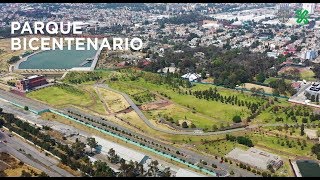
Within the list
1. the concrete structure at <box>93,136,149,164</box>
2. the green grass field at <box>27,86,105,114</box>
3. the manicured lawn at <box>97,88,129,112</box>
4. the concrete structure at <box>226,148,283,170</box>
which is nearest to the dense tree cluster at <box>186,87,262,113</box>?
the manicured lawn at <box>97,88,129,112</box>

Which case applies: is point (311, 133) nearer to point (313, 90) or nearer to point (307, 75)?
point (313, 90)

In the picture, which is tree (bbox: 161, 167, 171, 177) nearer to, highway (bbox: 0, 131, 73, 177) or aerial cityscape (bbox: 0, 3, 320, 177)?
aerial cityscape (bbox: 0, 3, 320, 177)

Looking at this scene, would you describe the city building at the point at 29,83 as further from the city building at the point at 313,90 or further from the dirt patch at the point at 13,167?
the city building at the point at 313,90

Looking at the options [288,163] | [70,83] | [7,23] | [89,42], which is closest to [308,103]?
[288,163]

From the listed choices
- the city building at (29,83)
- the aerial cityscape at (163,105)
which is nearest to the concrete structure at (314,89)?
the aerial cityscape at (163,105)

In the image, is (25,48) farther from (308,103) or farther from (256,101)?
(308,103)

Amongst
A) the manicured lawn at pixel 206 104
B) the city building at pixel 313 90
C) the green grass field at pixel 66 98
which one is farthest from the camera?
the city building at pixel 313 90
